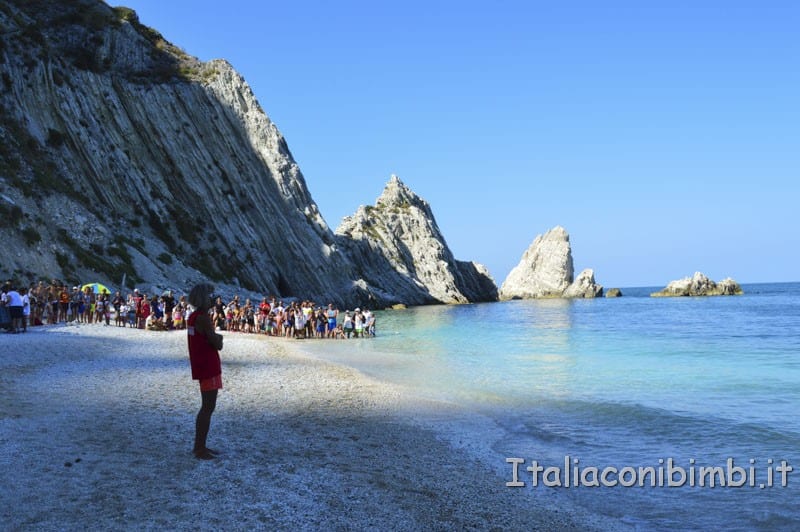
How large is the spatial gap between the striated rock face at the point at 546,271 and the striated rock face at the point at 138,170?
81524 millimetres

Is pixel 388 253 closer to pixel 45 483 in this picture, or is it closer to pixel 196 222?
pixel 196 222

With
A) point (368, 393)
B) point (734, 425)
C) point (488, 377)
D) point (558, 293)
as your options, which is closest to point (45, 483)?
point (368, 393)

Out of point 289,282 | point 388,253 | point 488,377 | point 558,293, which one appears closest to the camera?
point 488,377

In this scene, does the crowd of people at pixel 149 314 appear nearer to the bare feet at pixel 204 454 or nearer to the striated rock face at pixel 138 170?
the striated rock face at pixel 138 170

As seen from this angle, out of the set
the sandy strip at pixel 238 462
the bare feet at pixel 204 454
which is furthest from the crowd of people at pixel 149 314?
the bare feet at pixel 204 454

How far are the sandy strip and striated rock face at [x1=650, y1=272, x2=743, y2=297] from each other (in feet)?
482

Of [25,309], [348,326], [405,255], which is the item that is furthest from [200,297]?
[405,255]

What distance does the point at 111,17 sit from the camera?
2653 inches

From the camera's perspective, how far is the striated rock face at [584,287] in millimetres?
156000

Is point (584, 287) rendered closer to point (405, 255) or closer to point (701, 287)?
point (701, 287)

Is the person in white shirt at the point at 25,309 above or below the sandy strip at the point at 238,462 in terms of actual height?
above

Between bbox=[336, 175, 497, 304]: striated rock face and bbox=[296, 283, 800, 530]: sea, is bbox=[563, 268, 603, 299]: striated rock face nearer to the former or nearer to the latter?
bbox=[336, 175, 497, 304]: striated rock face

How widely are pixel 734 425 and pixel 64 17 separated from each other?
7162cm

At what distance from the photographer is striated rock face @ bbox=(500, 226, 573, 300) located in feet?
516
